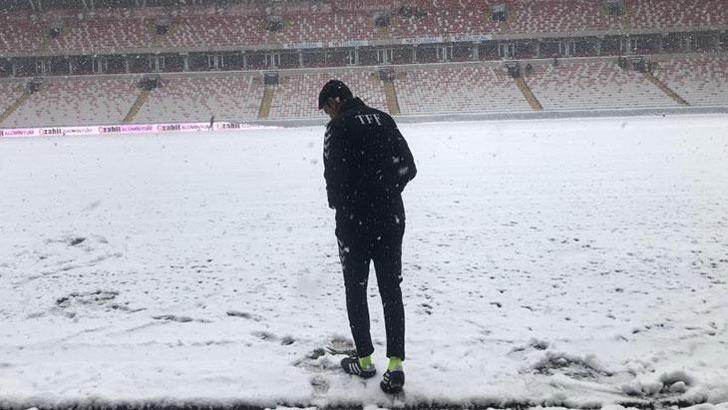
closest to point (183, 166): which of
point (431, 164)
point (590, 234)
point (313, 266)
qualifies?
point (431, 164)

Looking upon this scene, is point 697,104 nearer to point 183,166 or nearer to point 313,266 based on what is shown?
point 183,166

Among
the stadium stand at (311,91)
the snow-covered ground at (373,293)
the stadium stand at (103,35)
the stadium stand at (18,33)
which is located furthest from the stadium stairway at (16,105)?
the snow-covered ground at (373,293)

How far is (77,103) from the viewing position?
33.3m

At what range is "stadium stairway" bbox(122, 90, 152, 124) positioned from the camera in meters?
31.5

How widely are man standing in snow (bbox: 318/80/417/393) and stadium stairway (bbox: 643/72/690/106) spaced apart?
3264cm

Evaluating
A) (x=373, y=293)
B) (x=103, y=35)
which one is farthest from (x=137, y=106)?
(x=373, y=293)

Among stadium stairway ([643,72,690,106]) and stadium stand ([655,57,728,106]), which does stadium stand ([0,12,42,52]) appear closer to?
stadium stairway ([643,72,690,106])

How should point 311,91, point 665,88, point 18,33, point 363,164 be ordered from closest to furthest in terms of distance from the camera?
point 363,164 < point 665,88 < point 311,91 < point 18,33

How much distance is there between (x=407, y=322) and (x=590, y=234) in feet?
10.5

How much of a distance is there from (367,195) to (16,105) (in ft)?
123

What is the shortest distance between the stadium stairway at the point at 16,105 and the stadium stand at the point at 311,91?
15334 millimetres

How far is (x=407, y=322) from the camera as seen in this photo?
3.79m

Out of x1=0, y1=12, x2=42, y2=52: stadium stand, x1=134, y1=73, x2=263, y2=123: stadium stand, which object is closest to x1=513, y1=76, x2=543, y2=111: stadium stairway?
x1=134, y1=73, x2=263, y2=123: stadium stand

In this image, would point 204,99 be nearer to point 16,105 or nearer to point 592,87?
point 16,105
